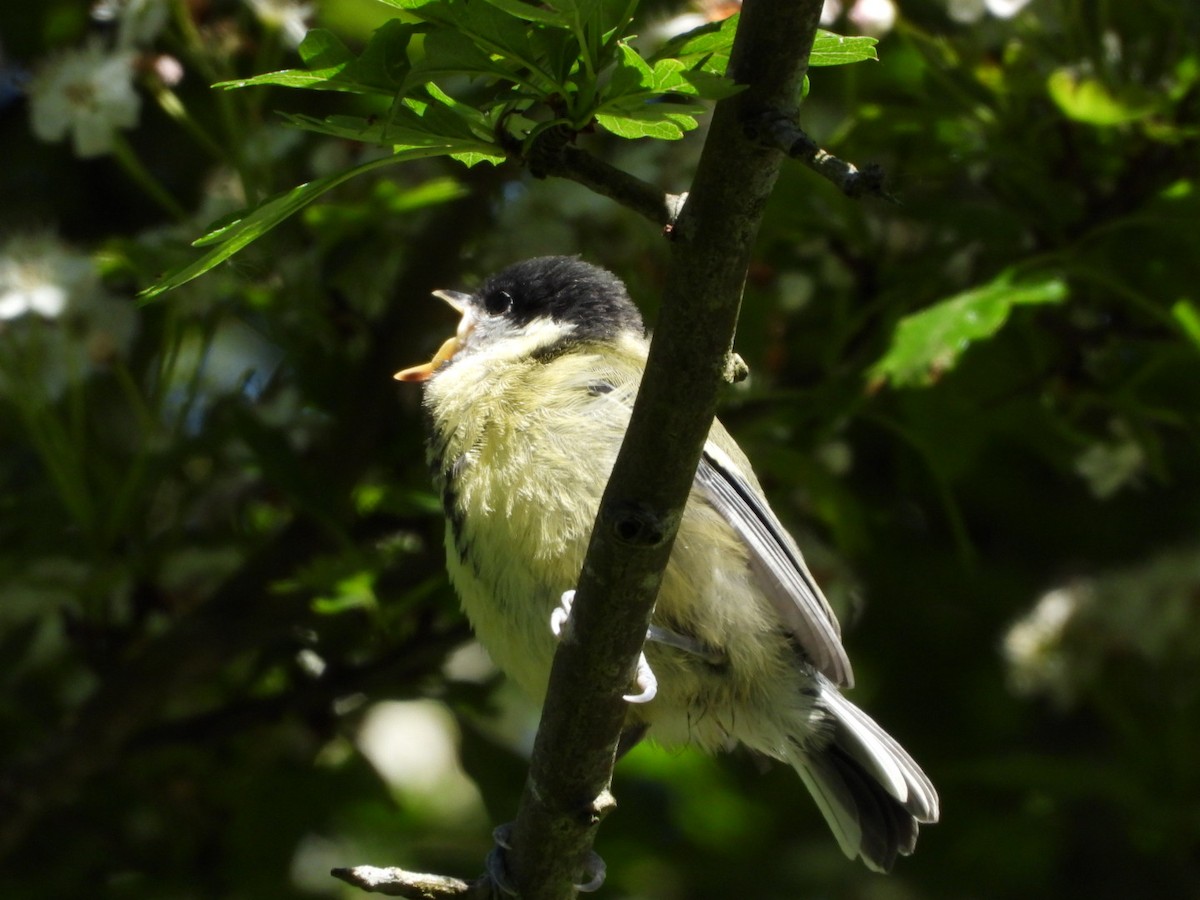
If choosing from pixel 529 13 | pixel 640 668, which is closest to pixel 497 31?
pixel 529 13

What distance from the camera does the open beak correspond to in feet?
9.18

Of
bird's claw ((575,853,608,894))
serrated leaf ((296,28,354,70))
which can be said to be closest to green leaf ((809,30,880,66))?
serrated leaf ((296,28,354,70))

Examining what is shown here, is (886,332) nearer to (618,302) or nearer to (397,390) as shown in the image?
(618,302)

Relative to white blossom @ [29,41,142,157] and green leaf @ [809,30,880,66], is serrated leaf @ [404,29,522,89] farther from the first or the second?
white blossom @ [29,41,142,157]

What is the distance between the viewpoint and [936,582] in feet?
13.3

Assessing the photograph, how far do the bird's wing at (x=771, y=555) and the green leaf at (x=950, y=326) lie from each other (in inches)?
12.9

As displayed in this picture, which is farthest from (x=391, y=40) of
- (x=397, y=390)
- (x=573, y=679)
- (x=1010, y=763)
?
(x=1010, y=763)

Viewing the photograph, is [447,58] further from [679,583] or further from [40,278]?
[40,278]

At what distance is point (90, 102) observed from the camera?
301cm

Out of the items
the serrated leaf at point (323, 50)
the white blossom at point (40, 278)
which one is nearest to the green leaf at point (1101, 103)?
the serrated leaf at point (323, 50)

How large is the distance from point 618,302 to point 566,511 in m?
0.75

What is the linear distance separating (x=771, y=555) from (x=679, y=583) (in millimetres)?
184

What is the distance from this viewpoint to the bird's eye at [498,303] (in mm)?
3082

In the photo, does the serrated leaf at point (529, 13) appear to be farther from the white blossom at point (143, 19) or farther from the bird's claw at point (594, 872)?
the white blossom at point (143, 19)
